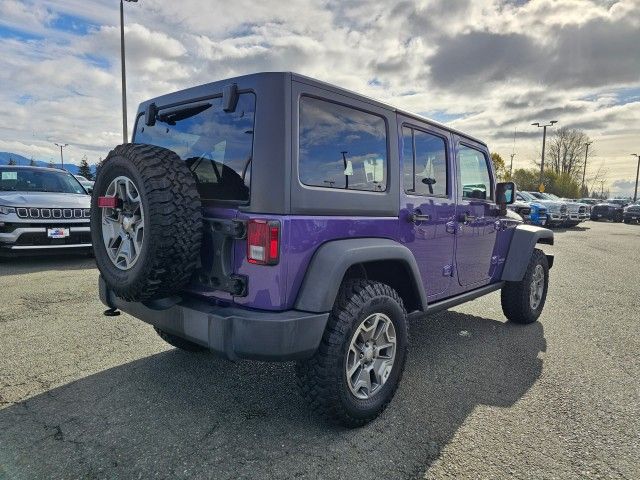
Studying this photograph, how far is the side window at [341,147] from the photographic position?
2.37m

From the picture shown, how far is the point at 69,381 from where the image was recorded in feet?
9.81

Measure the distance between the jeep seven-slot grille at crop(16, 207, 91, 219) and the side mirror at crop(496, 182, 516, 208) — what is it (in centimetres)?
623

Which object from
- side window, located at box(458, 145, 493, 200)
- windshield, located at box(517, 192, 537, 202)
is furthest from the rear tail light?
windshield, located at box(517, 192, 537, 202)

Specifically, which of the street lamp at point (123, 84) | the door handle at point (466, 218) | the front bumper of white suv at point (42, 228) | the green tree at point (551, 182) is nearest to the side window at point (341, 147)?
the door handle at point (466, 218)

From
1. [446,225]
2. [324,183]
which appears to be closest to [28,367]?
[324,183]

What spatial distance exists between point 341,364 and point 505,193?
108 inches

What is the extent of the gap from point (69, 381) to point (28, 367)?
1.51ft

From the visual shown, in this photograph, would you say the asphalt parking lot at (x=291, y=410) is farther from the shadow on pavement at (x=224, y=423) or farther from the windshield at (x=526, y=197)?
the windshield at (x=526, y=197)

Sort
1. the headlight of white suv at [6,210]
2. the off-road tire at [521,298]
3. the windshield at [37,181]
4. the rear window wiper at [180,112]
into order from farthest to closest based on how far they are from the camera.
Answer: the windshield at [37,181] < the headlight of white suv at [6,210] < the off-road tire at [521,298] < the rear window wiper at [180,112]

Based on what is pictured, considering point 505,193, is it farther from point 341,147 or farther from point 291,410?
point 291,410

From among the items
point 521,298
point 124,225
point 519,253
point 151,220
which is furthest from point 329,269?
point 521,298

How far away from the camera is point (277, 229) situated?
7.06 ft

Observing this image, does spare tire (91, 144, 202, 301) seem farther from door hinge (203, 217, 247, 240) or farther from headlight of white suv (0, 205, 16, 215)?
headlight of white suv (0, 205, 16, 215)

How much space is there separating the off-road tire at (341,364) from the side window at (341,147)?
642mm
